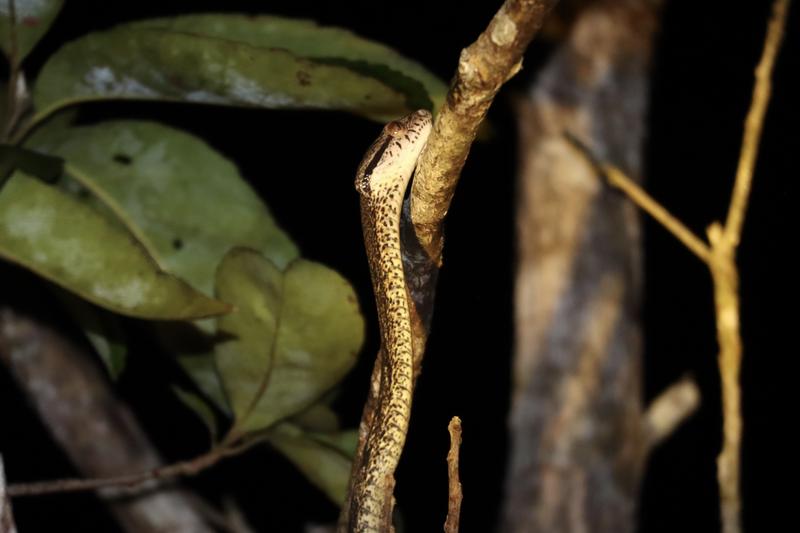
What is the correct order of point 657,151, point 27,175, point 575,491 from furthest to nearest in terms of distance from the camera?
1. point 657,151
2. point 575,491
3. point 27,175

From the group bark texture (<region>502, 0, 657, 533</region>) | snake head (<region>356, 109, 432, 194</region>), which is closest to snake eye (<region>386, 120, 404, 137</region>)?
snake head (<region>356, 109, 432, 194</region>)

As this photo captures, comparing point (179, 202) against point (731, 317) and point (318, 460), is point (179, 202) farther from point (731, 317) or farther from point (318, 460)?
point (731, 317)

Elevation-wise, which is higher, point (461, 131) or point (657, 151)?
point (657, 151)

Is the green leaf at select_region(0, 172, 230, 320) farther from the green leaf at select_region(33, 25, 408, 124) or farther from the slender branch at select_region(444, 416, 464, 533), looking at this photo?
the slender branch at select_region(444, 416, 464, 533)

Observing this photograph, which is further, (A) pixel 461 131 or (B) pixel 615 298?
(B) pixel 615 298

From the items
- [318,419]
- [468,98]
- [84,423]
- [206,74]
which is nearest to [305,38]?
[206,74]

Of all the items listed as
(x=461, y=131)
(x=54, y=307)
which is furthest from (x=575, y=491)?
(x=461, y=131)

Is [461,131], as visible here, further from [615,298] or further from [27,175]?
[615,298]

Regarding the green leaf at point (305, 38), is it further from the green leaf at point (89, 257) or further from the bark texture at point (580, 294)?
the bark texture at point (580, 294)
